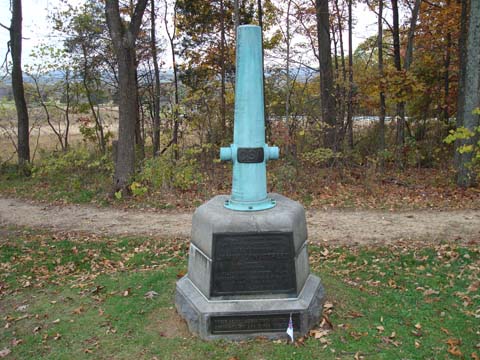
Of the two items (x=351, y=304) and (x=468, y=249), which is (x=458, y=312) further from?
(x=468, y=249)

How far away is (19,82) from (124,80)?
Result: 699cm

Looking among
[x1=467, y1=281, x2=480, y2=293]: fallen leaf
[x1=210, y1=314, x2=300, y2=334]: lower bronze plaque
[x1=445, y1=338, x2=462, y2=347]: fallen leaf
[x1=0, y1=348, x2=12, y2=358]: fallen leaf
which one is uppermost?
[x1=210, y1=314, x2=300, y2=334]: lower bronze plaque

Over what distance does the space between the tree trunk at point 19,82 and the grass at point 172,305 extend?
9610 mm

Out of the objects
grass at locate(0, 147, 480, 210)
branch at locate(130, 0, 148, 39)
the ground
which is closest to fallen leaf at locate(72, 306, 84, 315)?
the ground

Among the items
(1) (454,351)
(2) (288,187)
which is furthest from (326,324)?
(2) (288,187)

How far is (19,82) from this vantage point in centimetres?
1611

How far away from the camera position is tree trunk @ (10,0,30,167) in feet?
52.5

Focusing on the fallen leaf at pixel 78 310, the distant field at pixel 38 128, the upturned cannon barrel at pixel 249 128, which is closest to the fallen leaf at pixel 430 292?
the upturned cannon barrel at pixel 249 128

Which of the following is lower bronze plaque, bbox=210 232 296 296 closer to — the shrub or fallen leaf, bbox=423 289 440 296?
fallen leaf, bbox=423 289 440 296

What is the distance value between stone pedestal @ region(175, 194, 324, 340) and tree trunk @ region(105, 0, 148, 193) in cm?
764

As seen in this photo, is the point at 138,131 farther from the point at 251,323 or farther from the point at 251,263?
the point at 251,323

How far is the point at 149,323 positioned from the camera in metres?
4.77

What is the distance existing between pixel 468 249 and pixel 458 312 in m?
2.09

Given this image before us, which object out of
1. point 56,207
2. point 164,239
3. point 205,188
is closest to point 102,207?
point 56,207
